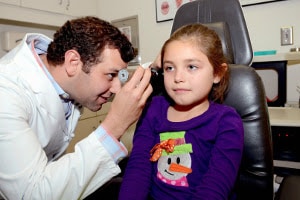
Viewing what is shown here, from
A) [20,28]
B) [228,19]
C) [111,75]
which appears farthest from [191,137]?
[20,28]

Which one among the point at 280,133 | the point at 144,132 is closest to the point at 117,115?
the point at 144,132

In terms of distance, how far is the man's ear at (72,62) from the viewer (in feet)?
3.26

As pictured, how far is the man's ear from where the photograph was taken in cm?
99

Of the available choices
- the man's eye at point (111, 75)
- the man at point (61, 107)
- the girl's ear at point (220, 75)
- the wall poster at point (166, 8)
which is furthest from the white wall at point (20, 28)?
the girl's ear at point (220, 75)

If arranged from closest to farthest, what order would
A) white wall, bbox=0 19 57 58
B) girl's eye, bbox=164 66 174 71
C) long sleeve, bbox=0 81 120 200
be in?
long sleeve, bbox=0 81 120 200
girl's eye, bbox=164 66 174 71
white wall, bbox=0 19 57 58

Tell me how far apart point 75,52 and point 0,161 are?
0.47 m

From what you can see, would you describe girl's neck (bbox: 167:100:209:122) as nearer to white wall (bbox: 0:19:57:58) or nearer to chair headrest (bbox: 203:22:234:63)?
chair headrest (bbox: 203:22:234:63)

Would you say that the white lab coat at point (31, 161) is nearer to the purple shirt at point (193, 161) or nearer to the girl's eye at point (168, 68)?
the purple shirt at point (193, 161)

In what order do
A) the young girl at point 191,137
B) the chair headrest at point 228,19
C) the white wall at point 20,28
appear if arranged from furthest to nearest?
the white wall at point 20,28, the chair headrest at point 228,19, the young girl at point 191,137

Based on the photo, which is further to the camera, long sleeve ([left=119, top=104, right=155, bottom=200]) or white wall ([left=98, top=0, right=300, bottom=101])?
white wall ([left=98, top=0, right=300, bottom=101])

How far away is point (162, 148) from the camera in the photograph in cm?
92

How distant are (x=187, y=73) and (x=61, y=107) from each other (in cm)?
51

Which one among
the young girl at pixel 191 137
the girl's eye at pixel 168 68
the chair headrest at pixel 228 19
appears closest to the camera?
the young girl at pixel 191 137

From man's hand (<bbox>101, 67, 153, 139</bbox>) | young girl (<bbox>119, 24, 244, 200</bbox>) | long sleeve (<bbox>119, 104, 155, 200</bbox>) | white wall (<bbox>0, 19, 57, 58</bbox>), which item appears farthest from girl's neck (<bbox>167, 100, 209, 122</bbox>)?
white wall (<bbox>0, 19, 57, 58</bbox>)
